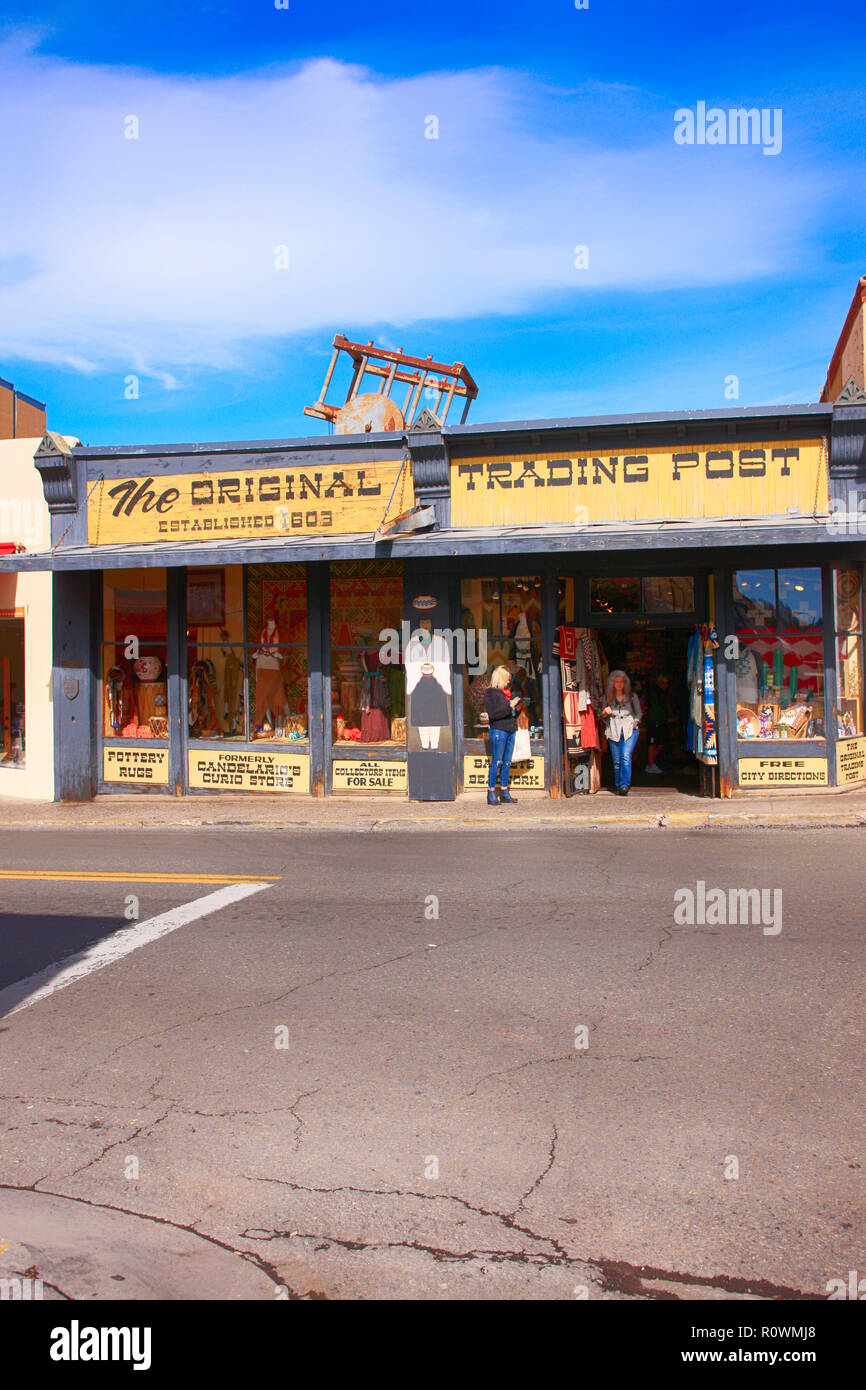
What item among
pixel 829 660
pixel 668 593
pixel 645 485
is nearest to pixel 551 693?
pixel 668 593

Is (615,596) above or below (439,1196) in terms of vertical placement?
above

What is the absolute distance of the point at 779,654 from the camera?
1462 centimetres

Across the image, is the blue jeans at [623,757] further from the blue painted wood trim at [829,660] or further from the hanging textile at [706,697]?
the blue painted wood trim at [829,660]

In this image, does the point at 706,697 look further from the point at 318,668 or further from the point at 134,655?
the point at 134,655

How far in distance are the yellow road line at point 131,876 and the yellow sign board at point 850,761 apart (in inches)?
324

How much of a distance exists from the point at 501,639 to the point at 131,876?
7.00 metres

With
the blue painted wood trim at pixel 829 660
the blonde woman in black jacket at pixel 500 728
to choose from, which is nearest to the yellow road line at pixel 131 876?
the blonde woman in black jacket at pixel 500 728

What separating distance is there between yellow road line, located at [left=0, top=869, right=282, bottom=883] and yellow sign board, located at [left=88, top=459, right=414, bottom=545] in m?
6.94

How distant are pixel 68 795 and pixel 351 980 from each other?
11.4m

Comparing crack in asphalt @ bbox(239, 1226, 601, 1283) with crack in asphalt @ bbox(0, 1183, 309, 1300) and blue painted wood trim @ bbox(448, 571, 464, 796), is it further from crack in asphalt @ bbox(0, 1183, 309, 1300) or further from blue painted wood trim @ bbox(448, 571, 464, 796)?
blue painted wood trim @ bbox(448, 571, 464, 796)

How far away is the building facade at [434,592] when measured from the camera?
1441 cm

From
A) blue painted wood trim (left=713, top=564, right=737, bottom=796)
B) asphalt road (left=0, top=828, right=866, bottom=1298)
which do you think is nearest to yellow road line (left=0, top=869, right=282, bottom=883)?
asphalt road (left=0, top=828, right=866, bottom=1298)

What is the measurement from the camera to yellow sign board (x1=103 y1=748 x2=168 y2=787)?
1652 cm
